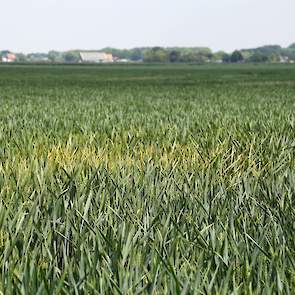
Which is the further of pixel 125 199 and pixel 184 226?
pixel 125 199

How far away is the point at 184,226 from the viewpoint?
2895mm

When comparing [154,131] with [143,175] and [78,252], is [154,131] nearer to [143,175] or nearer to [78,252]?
[143,175]

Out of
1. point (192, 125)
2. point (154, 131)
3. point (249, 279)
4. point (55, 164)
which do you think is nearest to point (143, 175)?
point (55, 164)

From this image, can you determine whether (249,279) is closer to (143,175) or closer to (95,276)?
(95,276)

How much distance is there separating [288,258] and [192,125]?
294 inches

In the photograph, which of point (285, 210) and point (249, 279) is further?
point (285, 210)

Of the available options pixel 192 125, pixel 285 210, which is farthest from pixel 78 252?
pixel 192 125

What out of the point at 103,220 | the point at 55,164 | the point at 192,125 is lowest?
the point at 192,125

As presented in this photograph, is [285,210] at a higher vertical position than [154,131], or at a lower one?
higher

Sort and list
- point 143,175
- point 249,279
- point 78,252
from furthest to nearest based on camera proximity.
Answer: point 143,175 < point 78,252 < point 249,279

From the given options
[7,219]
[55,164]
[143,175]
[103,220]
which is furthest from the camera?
[55,164]

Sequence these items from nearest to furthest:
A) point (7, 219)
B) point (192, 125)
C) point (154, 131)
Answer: point (7, 219), point (154, 131), point (192, 125)

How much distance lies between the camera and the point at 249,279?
217 cm

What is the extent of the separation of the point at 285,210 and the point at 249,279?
1272 millimetres
